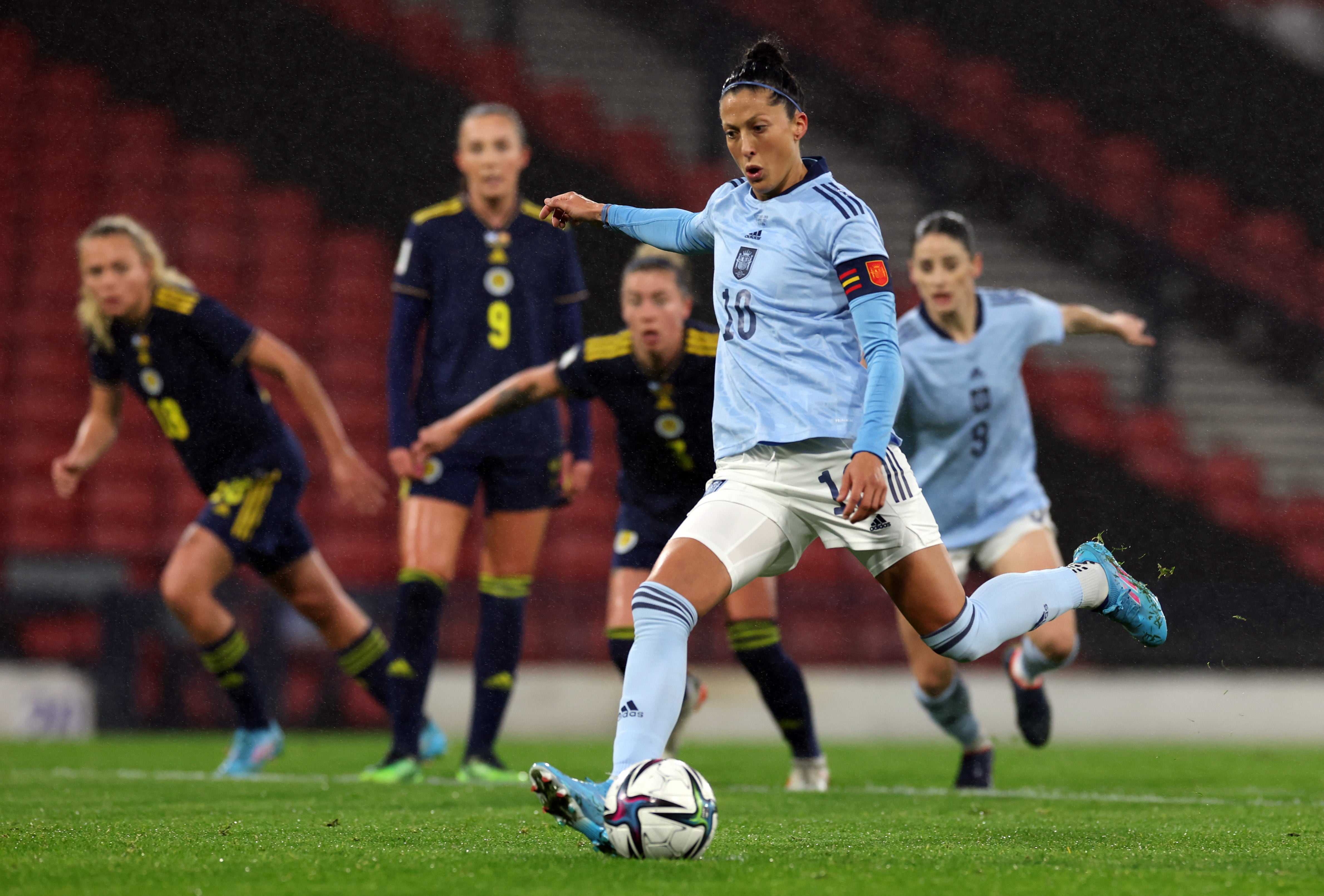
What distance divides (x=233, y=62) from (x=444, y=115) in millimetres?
2220

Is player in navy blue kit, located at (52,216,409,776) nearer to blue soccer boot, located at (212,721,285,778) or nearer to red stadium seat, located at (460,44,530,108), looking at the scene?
blue soccer boot, located at (212,721,285,778)

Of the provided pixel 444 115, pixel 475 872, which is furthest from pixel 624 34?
pixel 475 872

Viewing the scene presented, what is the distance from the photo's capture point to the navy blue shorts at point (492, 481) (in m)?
5.95

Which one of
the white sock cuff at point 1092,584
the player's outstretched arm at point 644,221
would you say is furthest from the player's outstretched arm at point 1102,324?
the player's outstretched arm at point 644,221

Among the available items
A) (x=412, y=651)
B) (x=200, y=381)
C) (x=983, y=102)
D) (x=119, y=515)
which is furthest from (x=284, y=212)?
(x=412, y=651)

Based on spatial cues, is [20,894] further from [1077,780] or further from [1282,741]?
[1282,741]

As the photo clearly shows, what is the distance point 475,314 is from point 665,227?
2.24 meters

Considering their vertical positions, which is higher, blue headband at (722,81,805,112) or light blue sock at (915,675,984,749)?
blue headband at (722,81,805,112)

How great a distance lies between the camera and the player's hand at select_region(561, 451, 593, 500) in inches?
242

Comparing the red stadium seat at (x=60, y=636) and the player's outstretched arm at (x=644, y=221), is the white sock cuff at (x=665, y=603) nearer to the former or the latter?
the player's outstretched arm at (x=644, y=221)

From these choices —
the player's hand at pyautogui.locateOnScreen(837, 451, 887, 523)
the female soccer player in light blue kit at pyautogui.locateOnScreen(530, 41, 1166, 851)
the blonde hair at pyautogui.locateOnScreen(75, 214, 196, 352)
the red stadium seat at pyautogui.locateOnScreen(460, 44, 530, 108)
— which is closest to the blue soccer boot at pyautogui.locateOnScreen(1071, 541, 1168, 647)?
the female soccer player in light blue kit at pyautogui.locateOnScreen(530, 41, 1166, 851)

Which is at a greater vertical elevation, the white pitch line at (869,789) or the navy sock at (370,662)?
the navy sock at (370,662)

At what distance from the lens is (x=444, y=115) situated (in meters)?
13.9

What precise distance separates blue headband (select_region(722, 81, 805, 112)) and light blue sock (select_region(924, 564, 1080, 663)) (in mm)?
1306
